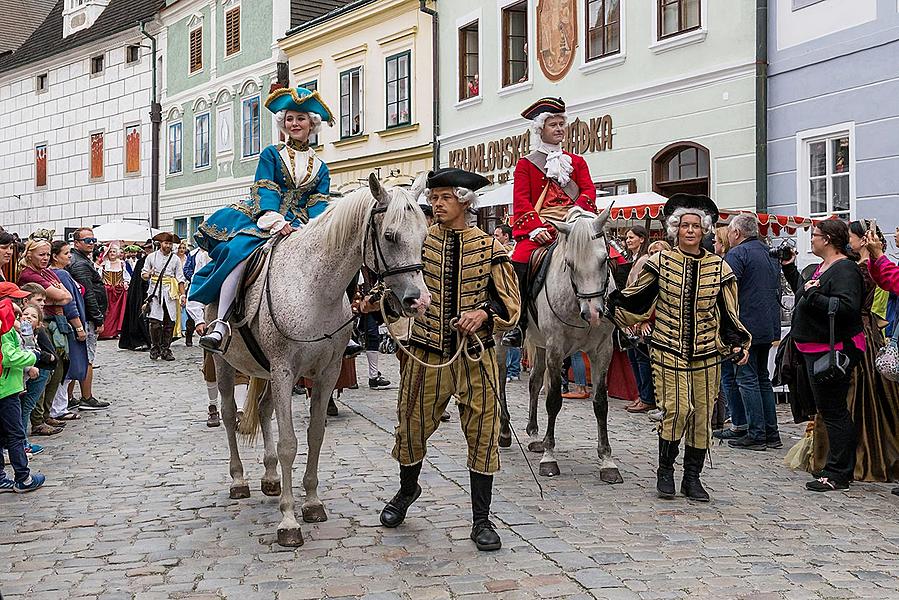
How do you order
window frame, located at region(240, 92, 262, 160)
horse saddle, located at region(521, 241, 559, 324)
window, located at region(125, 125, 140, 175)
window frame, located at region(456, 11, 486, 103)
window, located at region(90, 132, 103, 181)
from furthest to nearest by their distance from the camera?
window, located at region(90, 132, 103, 181) < window, located at region(125, 125, 140, 175) < window frame, located at region(240, 92, 262, 160) < window frame, located at region(456, 11, 486, 103) < horse saddle, located at region(521, 241, 559, 324)

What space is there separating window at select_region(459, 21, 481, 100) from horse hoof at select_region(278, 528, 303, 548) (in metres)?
16.5

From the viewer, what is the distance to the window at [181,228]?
32312 millimetres

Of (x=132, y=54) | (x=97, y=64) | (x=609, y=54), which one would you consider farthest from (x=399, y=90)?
(x=97, y=64)

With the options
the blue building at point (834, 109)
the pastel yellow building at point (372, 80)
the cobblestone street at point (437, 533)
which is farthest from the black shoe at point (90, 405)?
the pastel yellow building at point (372, 80)

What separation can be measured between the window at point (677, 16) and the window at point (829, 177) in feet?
9.46

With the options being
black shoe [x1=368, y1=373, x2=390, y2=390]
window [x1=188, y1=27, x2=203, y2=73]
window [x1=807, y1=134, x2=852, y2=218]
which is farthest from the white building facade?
window [x1=807, y1=134, x2=852, y2=218]

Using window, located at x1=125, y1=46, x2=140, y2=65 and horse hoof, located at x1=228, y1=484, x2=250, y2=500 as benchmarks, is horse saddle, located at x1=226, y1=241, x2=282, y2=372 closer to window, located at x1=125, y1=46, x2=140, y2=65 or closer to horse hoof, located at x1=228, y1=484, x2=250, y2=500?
horse hoof, located at x1=228, y1=484, x2=250, y2=500

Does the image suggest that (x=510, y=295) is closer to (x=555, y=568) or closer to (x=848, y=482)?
(x=555, y=568)

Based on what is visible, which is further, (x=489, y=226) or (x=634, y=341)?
(x=489, y=226)

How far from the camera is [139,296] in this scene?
17828 mm

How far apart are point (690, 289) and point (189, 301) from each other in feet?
10.8

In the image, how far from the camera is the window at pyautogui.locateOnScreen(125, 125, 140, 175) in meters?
34.3

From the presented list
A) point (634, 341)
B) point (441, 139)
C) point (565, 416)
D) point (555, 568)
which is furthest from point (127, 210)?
point (555, 568)

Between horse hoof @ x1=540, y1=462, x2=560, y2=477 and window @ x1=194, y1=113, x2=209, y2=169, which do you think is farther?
window @ x1=194, y1=113, x2=209, y2=169
